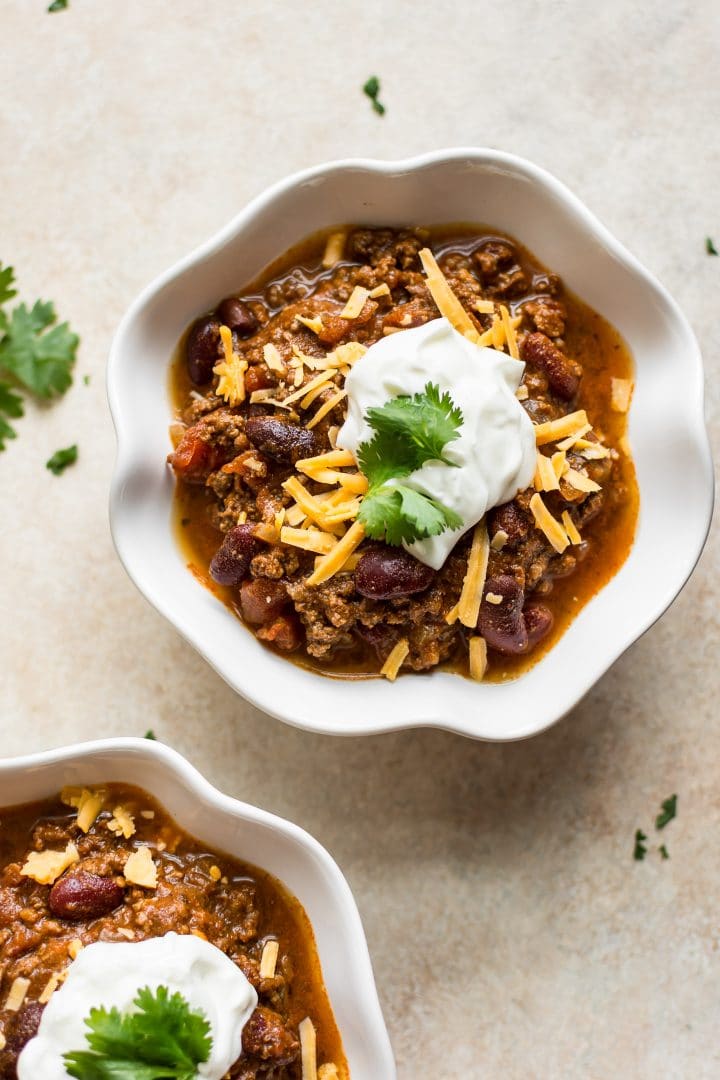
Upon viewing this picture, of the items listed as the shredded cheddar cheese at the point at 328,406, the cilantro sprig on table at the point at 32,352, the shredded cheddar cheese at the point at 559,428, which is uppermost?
the shredded cheddar cheese at the point at 559,428

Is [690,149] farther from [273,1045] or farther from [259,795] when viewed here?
[273,1045]

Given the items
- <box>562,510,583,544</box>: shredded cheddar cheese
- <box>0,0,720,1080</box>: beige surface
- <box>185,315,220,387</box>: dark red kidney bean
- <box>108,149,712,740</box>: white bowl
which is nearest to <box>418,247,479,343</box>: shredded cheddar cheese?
<box>108,149,712,740</box>: white bowl

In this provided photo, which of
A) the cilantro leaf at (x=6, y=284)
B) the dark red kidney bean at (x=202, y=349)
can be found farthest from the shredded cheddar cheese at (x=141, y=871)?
the cilantro leaf at (x=6, y=284)

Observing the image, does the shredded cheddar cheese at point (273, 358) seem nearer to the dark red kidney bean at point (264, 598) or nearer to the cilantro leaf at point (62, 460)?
the dark red kidney bean at point (264, 598)

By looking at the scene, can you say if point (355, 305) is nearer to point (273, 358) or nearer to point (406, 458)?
point (273, 358)

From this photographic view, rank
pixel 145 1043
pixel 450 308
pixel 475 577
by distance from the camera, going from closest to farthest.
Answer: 1. pixel 145 1043
2. pixel 475 577
3. pixel 450 308

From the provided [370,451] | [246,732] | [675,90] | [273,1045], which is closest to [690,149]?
[675,90]

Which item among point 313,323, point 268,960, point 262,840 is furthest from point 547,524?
point 268,960

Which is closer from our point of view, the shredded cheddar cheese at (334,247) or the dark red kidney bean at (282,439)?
the dark red kidney bean at (282,439)
